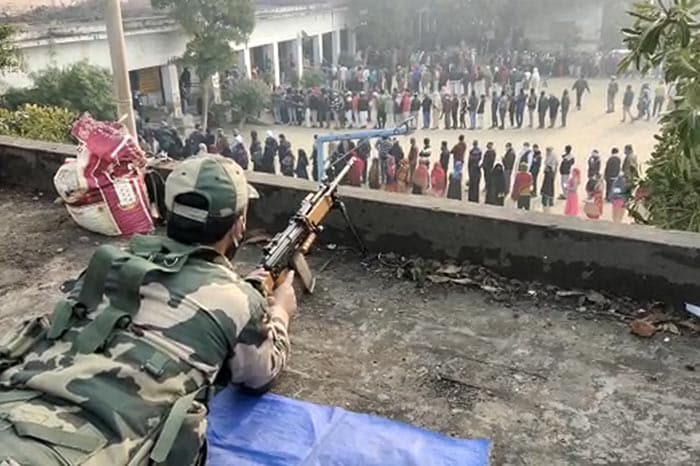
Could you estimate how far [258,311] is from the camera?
2.07 m

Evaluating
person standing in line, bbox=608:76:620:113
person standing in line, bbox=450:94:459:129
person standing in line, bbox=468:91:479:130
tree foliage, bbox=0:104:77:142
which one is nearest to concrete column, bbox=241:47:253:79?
person standing in line, bbox=450:94:459:129

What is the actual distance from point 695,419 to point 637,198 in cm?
277

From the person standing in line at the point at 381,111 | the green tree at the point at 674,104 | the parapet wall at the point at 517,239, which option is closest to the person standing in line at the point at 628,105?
the person standing in line at the point at 381,111

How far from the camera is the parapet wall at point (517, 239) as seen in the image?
3150mm

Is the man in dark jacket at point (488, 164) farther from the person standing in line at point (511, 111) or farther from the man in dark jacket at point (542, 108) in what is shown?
the person standing in line at point (511, 111)

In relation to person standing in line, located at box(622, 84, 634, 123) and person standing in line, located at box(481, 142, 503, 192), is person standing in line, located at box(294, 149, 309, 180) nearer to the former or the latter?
person standing in line, located at box(481, 142, 503, 192)

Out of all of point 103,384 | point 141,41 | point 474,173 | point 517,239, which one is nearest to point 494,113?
point 474,173

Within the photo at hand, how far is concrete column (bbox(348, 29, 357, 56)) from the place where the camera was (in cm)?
3497

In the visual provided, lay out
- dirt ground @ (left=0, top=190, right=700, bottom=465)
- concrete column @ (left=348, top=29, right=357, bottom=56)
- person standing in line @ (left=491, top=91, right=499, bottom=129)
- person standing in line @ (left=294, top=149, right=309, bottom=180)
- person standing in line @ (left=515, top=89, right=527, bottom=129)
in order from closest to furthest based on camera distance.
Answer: dirt ground @ (left=0, top=190, right=700, bottom=465) < person standing in line @ (left=294, top=149, right=309, bottom=180) < person standing in line @ (left=515, top=89, right=527, bottom=129) < person standing in line @ (left=491, top=91, right=499, bottom=129) < concrete column @ (left=348, top=29, right=357, bottom=56)

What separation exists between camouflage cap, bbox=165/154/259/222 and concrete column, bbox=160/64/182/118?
23.6 metres

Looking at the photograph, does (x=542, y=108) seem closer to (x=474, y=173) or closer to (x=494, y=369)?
(x=474, y=173)

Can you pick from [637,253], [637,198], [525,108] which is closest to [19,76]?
[525,108]

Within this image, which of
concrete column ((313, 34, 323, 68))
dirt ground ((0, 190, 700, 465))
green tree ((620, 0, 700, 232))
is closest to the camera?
dirt ground ((0, 190, 700, 465))

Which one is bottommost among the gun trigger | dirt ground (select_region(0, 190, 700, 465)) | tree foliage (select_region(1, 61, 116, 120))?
tree foliage (select_region(1, 61, 116, 120))
